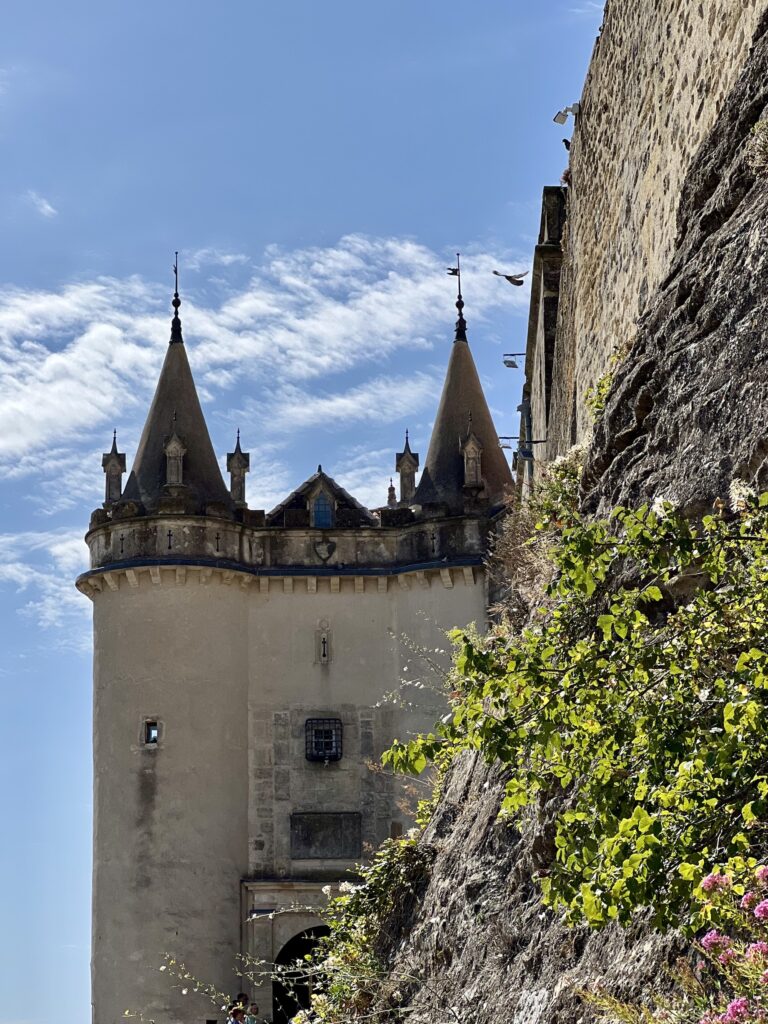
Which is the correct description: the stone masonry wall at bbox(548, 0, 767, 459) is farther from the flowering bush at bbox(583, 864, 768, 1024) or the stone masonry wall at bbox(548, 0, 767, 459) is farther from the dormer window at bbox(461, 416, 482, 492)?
the dormer window at bbox(461, 416, 482, 492)

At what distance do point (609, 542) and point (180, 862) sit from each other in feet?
76.3

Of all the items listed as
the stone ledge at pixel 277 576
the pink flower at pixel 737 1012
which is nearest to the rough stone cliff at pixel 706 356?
the pink flower at pixel 737 1012

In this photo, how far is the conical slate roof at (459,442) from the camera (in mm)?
31578

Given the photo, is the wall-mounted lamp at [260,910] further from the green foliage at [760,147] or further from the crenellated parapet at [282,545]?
the green foliage at [760,147]

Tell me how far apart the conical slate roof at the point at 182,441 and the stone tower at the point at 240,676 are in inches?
1.7

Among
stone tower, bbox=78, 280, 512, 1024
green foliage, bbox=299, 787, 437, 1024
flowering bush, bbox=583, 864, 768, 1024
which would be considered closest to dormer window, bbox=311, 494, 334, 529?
stone tower, bbox=78, 280, 512, 1024

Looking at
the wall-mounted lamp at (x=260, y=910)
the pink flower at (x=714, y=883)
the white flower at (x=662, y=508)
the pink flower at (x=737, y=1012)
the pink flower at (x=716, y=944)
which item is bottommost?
the wall-mounted lamp at (x=260, y=910)

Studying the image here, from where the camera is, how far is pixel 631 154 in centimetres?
1454

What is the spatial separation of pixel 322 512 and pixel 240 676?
3945 mm

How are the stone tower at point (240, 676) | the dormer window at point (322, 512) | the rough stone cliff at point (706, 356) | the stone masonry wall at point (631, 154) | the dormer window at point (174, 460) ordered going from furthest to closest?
the dormer window at point (322, 512) < the dormer window at point (174, 460) < the stone tower at point (240, 676) < the stone masonry wall at point (631, 154) < the rough stone cliff at point (706, 356)

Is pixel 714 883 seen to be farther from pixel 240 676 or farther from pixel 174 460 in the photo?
pixel 174 460

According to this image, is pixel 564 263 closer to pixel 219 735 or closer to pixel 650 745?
pixel 219 735

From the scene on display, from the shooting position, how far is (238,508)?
31547 millimetres

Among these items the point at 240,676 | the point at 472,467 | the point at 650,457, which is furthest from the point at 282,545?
the point at 650,457
